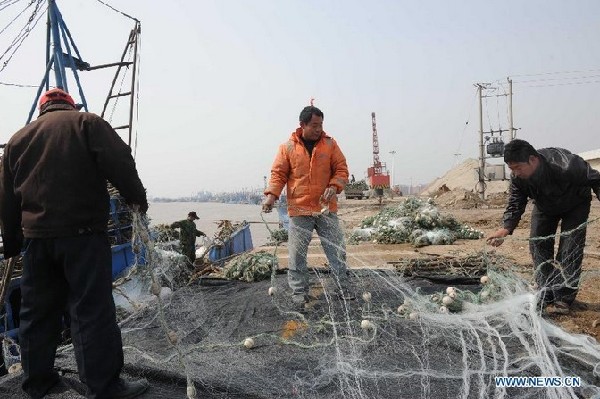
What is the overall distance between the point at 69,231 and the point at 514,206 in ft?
12.3

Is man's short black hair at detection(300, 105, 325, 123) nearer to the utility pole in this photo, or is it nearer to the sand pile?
the utility pole

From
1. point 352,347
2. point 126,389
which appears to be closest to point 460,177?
point 352,347

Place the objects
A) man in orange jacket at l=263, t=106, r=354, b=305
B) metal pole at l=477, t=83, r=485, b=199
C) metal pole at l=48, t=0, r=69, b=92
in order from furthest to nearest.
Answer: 1. metal pole at l=477, t=83, r=485, b=199
2. metal pole at l=48, t=0, r=69, b=92
3. man in orange jacket at l=263, t=106, r=354, b=305

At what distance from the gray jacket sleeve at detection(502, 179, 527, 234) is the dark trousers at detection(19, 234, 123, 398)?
135 inches

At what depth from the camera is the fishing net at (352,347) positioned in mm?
2316

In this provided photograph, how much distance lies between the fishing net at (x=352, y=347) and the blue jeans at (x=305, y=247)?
225 millimetres

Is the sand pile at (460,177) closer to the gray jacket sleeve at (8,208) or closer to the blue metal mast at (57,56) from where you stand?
the blue metal mast at (57,56)

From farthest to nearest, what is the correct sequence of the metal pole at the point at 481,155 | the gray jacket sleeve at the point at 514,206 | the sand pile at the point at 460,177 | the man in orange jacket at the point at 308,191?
1. the sand pile at the point at 460,177
2. the metal pole at the point at 481,155
3. the man in orange jacket at the point at 308,191
4. the gray jacket sleeve at the point at 514,206

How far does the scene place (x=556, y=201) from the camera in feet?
11.9

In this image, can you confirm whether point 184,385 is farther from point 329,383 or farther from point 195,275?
point 195,275

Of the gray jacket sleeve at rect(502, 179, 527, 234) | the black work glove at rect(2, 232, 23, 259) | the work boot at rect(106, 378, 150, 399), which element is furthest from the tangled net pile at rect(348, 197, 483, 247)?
the black work glove at rect(2, 232, 23, 259)

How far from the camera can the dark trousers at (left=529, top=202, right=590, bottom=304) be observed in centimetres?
361

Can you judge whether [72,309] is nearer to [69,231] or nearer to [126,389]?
[69,231]

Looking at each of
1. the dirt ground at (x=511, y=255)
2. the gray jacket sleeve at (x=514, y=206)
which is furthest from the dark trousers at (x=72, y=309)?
the gray jacket sleeve at (x=514, y=206)
